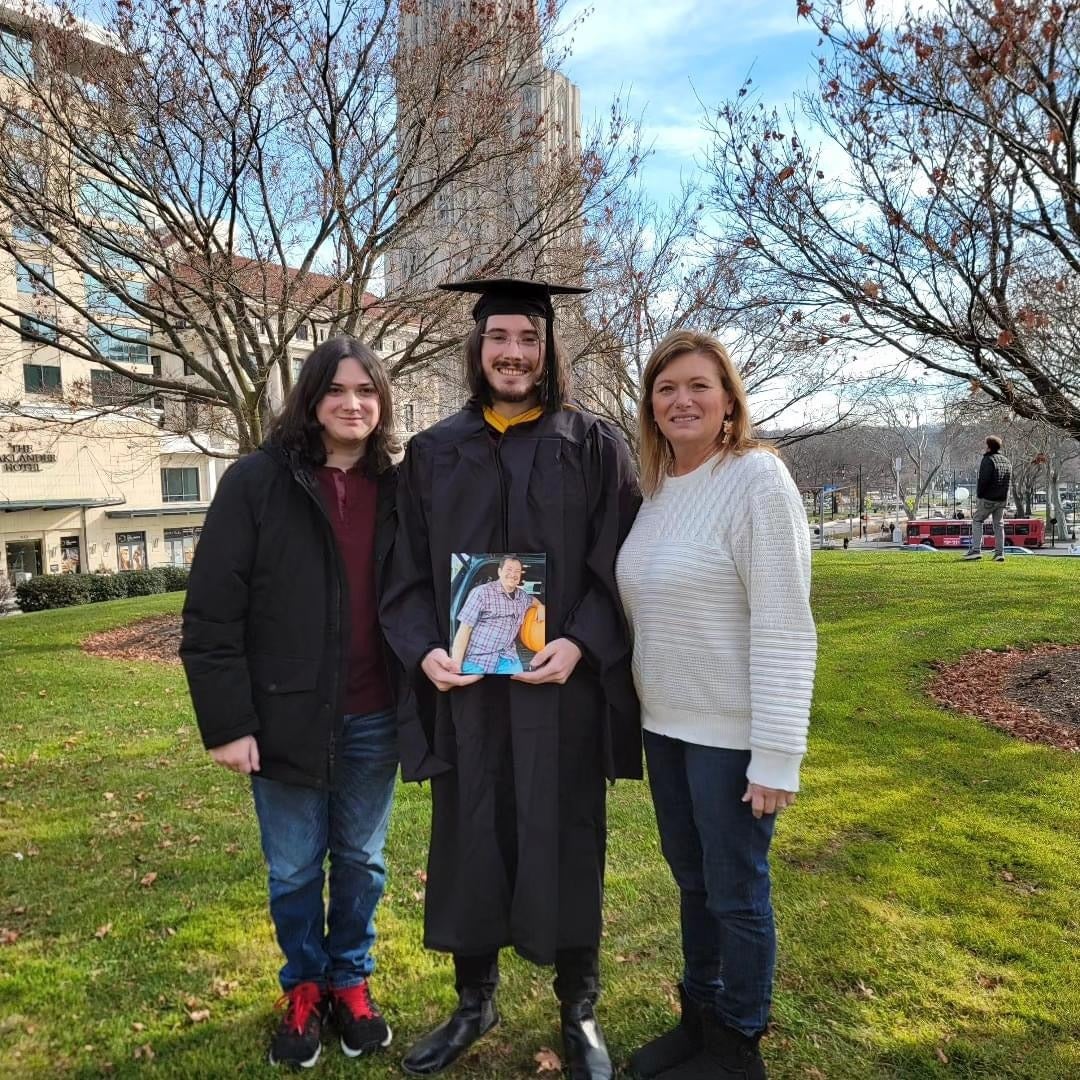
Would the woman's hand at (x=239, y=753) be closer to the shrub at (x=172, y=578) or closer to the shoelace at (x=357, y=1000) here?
the shoelace at (x=357, y=1000)

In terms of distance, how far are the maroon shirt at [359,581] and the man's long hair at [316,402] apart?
86mm

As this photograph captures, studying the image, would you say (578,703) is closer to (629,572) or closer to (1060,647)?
(629,572)

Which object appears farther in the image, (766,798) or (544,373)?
(544,373)

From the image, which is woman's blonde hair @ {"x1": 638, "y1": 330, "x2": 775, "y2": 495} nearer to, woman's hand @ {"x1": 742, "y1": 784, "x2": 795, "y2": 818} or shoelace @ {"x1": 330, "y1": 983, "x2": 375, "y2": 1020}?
woman's hand @ {"x1": 742, "y1": 784, "x2": 795, "y2": 818}

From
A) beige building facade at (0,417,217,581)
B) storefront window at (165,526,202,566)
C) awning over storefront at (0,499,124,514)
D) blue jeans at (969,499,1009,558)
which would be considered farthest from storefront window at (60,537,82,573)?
blue jeans at (969,499,1009,558)

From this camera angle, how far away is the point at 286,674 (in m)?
2.46

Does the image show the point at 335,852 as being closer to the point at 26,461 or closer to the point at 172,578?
the point at 172,578

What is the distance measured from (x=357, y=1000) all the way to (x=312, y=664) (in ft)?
4.14

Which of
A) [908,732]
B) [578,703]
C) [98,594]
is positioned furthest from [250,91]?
[98,594]

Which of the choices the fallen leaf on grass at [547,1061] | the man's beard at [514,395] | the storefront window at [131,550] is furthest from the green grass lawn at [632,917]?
the storefront window at [131,550]

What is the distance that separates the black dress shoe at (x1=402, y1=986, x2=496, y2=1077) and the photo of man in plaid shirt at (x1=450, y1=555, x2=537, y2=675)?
1.27m

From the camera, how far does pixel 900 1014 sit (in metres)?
2.84

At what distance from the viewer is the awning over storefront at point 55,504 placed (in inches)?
1326

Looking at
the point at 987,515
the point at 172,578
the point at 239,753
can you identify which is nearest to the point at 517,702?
the point at 239,753
